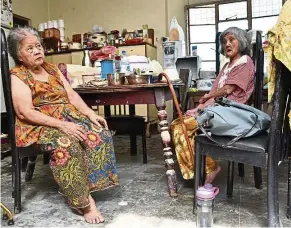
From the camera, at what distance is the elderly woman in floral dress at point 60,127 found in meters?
1.68

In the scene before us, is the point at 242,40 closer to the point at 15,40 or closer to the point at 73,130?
the point at 73,130

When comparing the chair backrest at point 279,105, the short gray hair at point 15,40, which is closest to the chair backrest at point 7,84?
the short gray hair at point 15,40

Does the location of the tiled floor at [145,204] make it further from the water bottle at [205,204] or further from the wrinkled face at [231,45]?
the wrinkled face at [231,45]

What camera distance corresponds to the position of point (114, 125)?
3197 millimetres

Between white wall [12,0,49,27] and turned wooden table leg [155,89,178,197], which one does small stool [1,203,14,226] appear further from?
white wall [12,0,49,27]

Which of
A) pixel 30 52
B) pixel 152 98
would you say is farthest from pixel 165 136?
pixel 30 52

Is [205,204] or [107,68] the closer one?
[205,204]

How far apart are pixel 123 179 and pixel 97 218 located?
2.63 ft

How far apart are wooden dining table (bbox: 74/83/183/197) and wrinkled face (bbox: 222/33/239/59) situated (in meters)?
0.53

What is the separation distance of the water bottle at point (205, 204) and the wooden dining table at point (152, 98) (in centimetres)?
45

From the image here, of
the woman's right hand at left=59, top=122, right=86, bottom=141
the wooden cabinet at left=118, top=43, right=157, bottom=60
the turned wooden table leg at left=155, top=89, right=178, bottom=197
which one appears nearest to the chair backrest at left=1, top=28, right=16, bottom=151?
the woman's right hand at left=59, top=122, right=86, bottom=141

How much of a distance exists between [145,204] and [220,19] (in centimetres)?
412

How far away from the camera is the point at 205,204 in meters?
1.49

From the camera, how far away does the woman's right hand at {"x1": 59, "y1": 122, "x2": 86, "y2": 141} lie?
5.71ft
